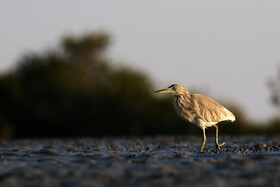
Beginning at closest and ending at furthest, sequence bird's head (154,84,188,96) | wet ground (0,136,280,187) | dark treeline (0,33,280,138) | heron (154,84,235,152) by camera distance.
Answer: wet ground (0,136,280,187), heron (154,84,235,152), bird's head (154,84,188,96), dark treeline (0,33,280,138)

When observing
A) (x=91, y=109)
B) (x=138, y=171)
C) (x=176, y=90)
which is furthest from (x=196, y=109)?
(x=91, y=109)

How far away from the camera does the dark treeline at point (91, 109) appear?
33906 mm

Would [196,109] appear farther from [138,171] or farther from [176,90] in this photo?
[138,171]

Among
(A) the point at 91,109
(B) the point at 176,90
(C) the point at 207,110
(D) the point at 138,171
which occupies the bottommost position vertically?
(D) the point at 138,171

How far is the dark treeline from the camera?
33.9 m

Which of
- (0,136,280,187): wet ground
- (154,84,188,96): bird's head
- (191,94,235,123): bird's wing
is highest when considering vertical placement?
(154,84,188,96): bird's head

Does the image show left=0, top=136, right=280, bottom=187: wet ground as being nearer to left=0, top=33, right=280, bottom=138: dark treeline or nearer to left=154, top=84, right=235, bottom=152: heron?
left=154, top=84, right=235, bottom=152: heron

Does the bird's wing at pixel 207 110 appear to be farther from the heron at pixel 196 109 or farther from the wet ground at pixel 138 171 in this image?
the wet ground at pixel 138 171

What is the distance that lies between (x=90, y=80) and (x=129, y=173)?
3787 cm

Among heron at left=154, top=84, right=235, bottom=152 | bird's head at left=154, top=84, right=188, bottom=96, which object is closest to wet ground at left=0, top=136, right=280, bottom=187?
heron at left=154, top=84, right=235, bottom=152

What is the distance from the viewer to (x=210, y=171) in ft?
25.7

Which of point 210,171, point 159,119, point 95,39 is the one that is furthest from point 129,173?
point 95,39

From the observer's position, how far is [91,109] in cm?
3575

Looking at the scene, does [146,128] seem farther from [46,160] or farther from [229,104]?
[46,160]
